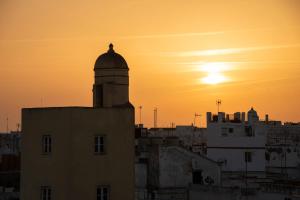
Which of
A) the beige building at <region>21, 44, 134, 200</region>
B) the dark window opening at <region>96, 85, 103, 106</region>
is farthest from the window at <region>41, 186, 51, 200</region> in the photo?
the dark window opening at <region>96, 85, 103, 106</region>

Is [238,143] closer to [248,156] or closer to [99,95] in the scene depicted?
[248,156]

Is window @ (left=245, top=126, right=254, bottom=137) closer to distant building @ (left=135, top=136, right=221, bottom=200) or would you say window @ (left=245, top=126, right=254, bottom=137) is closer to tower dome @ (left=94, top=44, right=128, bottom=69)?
distant building @ (left=135, top=136, right=221, bottom=200)

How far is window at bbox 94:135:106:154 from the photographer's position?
21641 millimetres

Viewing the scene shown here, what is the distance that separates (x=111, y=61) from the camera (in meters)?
33.8

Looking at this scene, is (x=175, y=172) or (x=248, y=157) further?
(x=248, y=157)

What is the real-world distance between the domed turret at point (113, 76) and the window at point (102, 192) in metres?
8.74

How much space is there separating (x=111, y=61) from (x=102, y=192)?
13334 mm

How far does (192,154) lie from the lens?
147 ft

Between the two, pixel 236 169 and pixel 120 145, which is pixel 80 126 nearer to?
pixel 120 145

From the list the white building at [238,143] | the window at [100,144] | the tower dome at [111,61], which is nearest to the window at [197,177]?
the white building at [238,143]

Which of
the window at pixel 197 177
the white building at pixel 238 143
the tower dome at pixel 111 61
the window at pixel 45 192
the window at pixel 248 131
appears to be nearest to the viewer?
the window at pixel 45 192

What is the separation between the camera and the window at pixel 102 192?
21.5m

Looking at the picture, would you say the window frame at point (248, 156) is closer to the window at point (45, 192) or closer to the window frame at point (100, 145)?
the window frame at point (100, 145)

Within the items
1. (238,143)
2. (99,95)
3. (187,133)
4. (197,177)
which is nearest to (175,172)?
(197,177)
